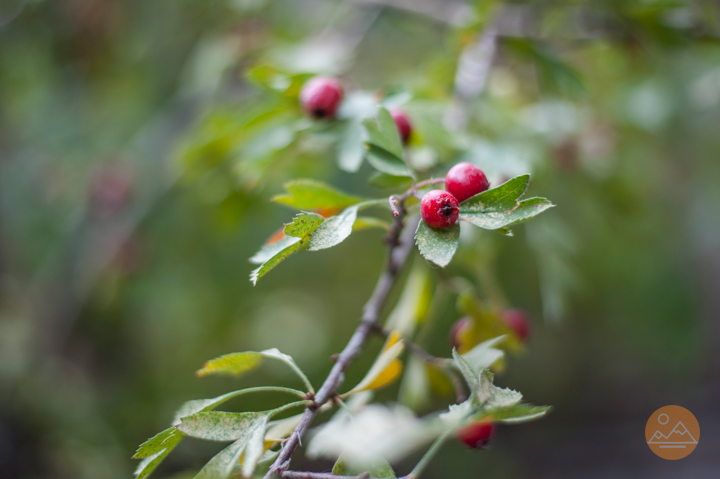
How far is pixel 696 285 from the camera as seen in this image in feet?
11.9

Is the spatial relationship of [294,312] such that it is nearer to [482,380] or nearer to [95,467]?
[95,467]

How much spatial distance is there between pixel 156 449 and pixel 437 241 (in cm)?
41

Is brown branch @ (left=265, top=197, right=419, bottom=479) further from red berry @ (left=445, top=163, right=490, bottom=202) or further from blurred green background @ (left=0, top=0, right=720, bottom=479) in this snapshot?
blurred green background @ (left=0, top=0, right=720, bottom=479)

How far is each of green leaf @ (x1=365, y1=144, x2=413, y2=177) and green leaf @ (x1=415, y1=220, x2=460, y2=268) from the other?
0.40ft

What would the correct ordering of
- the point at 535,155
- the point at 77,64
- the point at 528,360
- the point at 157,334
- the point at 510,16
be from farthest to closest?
the point at 528,360 < the point at 157,334 < the point at 77,64 < the point at 510,16 < the point at 535,155

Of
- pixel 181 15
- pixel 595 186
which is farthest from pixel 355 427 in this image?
pixel 181 15

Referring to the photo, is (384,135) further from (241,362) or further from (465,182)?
(241,362)

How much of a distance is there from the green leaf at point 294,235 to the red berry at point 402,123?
367 millimetres

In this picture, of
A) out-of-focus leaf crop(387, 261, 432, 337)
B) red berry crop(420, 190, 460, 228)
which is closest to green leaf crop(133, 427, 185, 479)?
red berry crop(420, 190, 460, 228)

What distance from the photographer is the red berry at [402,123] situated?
2.85ft

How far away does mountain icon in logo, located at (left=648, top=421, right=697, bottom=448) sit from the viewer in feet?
3.99

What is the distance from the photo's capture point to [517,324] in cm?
101

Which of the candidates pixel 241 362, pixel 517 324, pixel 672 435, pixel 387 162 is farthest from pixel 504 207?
pixel 672 435

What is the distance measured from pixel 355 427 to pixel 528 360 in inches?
144
